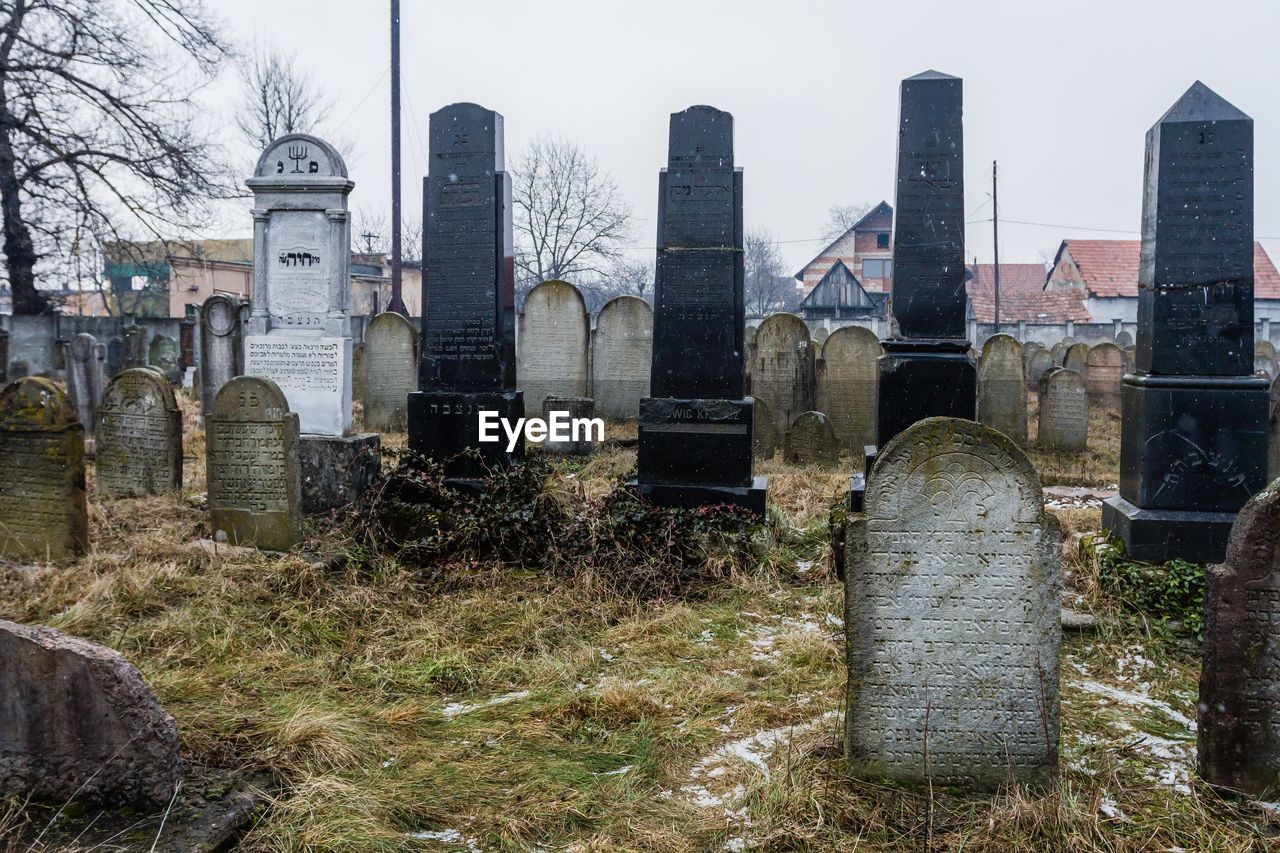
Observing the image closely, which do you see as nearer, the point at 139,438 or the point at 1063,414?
the point at 139,438

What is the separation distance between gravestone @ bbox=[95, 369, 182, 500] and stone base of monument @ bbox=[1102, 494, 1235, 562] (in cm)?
725

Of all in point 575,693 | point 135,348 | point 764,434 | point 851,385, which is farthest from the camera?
point 135,348

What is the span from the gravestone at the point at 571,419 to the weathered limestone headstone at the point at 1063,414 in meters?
5.66

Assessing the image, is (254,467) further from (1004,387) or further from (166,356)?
(166,356)

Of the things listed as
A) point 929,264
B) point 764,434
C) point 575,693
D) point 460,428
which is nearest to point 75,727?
point 575,693

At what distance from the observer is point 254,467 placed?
20.7 feet

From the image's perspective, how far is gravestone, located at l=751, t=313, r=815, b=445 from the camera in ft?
39.7

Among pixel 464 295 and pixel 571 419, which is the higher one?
pixel 464 295

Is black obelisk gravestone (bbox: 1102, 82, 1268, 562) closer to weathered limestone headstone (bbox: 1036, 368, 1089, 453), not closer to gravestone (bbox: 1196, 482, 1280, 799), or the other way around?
gravestone (bbox: 1196, 482, 1280, 799)

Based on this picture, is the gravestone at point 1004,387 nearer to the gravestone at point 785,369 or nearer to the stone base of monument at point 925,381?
the gravestone at point 785,369

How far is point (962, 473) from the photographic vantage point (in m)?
3.13

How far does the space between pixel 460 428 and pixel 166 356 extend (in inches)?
734

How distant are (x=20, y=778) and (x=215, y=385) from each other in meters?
9.78

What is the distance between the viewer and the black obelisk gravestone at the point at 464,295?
7012 millimetres
